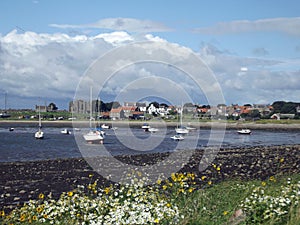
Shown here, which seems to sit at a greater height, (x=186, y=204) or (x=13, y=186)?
(x=186, y=204)

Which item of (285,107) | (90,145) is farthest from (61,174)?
(285,107)

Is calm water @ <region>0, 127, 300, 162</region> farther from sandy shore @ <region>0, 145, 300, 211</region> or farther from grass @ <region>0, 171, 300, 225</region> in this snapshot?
grass @ <region>0, 171, 300, 225</region>

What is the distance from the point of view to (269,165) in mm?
32875

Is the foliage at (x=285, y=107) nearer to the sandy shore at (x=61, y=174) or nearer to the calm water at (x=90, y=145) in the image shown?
the calm water at (x=90, y=145)

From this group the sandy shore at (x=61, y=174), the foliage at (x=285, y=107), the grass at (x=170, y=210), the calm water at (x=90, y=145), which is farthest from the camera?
the foliage at (x=285, y=107)

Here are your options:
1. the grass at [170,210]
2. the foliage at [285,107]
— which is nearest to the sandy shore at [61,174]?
the grass at [170,210]

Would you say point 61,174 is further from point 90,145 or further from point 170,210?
point 90,145

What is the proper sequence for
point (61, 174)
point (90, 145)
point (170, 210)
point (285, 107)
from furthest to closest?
point (285, 107)
point (90, 145)
point (61, 174)
point (170, 210)

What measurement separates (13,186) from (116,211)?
18131mm

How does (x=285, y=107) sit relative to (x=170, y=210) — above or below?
above

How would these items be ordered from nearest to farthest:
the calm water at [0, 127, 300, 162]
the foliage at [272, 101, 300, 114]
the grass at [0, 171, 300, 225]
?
the grass at [0, 171, 300, 225], the calm water at [0, 127, 300, 162], the foliage at [272, 101, 300, 114]

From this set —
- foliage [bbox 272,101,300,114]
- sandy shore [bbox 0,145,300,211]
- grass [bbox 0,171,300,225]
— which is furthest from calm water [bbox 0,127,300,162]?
foliage [bbox 272,101,300,114]

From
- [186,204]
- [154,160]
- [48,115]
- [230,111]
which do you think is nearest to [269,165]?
[154,160]

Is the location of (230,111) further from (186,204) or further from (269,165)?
(186,204)
